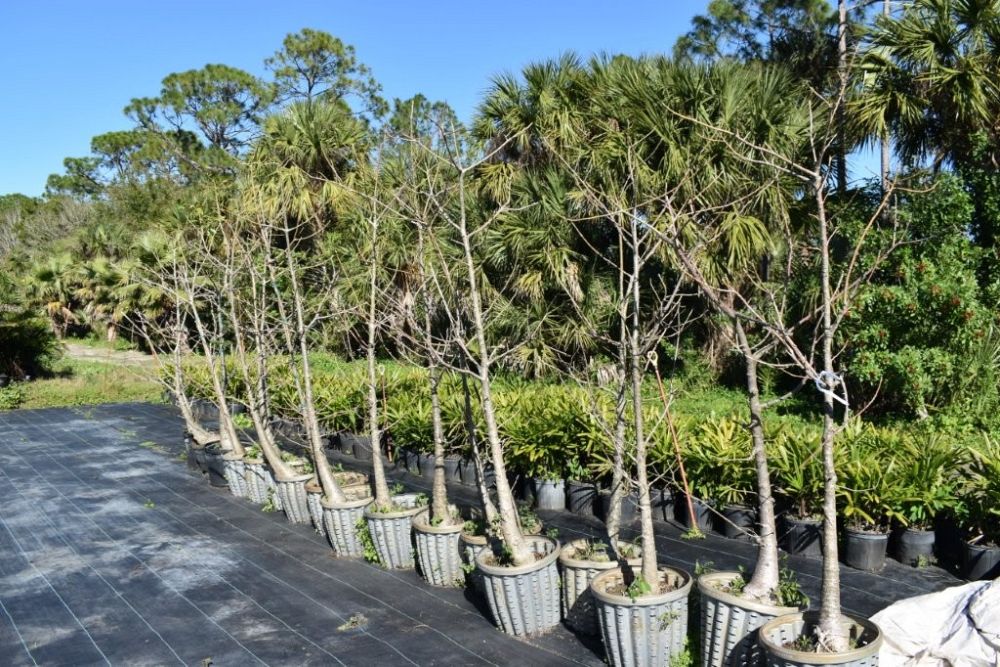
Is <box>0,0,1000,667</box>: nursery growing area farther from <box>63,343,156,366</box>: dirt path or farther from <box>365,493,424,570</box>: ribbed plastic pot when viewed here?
<box>63,343,156,366</box>: dirt path

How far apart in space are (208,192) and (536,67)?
5.43m

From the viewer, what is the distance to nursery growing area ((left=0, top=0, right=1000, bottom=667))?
437 cm

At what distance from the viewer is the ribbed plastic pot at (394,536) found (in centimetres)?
586

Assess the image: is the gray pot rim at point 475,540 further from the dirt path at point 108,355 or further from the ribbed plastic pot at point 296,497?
the dirt path at point 108,355

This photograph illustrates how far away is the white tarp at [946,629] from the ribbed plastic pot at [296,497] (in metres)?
4.87

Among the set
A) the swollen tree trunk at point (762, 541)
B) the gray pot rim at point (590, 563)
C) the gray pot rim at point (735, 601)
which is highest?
the swollen tree trunk at point (762, 541)

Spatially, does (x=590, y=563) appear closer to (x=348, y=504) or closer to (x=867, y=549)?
(x=867, y=549)

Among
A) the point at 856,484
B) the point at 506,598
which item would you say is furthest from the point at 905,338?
the point at 506,598

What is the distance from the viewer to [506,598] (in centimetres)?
459

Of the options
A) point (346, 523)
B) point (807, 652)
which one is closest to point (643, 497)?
point (807, 652)

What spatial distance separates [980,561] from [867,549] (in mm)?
663

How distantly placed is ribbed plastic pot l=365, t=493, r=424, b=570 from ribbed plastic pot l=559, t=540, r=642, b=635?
5.06 feet

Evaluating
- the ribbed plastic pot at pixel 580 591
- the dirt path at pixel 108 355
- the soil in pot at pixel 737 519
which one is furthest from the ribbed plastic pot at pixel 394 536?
the dirt path at pixel 108 355

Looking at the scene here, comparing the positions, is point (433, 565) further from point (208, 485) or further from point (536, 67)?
point (536, 67)
